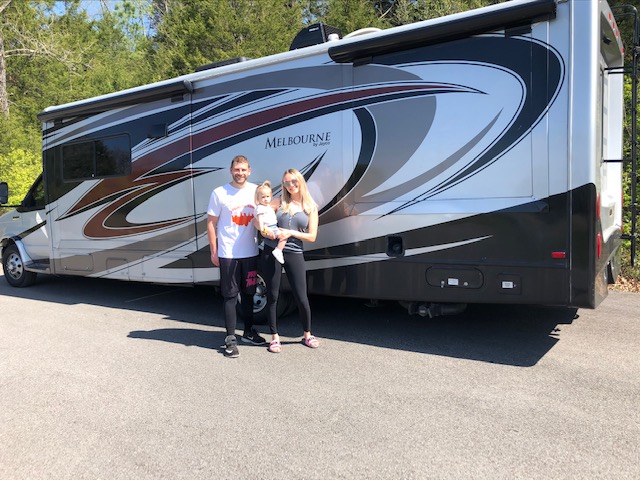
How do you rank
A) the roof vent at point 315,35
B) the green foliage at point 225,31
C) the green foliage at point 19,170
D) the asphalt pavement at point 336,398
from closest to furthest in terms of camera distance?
the asphalt pavement at point 336,398, the roof vent at point 315,35, the green foliage at point 19,170, the green foliage at point 225,31

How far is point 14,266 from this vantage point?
28.4 feet

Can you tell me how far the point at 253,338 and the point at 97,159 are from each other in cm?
360

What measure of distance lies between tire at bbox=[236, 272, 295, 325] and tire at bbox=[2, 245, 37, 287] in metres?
4.59

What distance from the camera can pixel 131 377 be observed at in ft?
14.6

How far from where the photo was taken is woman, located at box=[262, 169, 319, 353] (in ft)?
15.8

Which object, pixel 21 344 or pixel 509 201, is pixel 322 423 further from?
Answer: pixel 21 344

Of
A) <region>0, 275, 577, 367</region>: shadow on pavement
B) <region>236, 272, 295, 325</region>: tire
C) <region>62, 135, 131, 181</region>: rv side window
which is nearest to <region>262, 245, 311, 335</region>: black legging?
<region>0, 275, 577, 367</region>: shadow on pavement

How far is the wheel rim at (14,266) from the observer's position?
28.2ft

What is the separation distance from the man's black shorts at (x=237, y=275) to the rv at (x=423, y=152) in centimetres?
65

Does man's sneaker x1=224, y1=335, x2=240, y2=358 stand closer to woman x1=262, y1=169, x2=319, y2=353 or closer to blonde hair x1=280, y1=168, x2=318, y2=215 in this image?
woman x1=262, y1=169, x2=319, y2=353

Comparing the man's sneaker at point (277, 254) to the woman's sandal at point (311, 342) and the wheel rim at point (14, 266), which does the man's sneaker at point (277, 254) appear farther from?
the wheel rim at point (14, 266)

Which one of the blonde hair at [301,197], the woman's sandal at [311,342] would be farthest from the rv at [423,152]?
A: the woman's sandal at [311,342]

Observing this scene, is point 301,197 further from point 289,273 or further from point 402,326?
point 402,326

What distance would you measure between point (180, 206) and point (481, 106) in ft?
11.7
